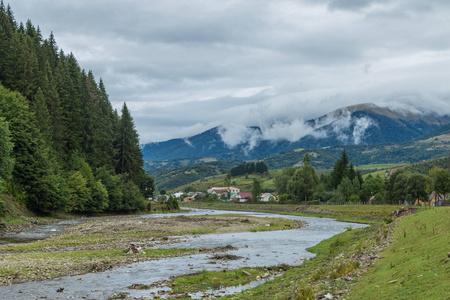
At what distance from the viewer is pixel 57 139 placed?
334 feet

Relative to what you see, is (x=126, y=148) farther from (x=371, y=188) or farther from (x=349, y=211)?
(x=371, y=188)

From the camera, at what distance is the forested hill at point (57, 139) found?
7638 cm

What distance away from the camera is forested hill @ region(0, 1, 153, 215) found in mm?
76375

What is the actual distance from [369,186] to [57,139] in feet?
369

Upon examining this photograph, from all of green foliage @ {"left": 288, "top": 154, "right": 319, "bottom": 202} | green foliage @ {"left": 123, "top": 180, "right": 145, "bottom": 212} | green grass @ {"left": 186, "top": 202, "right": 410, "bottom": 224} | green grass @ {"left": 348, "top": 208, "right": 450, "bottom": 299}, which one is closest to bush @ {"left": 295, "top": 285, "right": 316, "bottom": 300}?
green grass @ {"left": 348, "top": 208, "right": 450, "bottom": 299}

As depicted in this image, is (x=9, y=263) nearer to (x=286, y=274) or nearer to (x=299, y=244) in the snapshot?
(x=286, y=274)

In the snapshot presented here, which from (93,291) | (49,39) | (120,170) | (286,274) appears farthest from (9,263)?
(49,39)

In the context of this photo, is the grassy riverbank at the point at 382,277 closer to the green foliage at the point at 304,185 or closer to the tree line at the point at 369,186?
the tree line at the point at 369,186

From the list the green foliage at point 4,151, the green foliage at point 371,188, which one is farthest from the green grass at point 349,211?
the green foliage at point 4,151

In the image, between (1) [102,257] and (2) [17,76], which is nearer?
(1) [102,257]

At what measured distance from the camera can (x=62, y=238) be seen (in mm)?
50406

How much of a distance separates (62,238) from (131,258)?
2075cm

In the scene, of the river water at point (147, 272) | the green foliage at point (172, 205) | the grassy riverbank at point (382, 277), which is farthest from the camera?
the green foliage at point (172, 205)

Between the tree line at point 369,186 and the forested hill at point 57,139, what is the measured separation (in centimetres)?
7021
